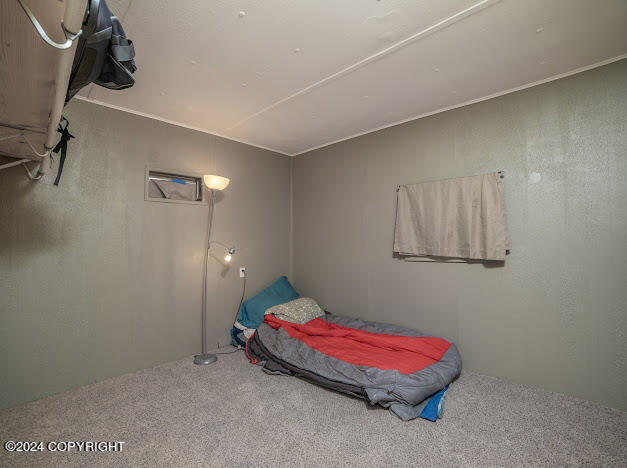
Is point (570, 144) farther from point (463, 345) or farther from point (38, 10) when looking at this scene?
point (38, 10)

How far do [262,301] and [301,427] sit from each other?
5.66 feet

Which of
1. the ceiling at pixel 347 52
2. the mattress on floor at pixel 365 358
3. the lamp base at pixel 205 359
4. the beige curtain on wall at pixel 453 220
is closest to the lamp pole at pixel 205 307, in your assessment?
the lamp base at pixel 205 359

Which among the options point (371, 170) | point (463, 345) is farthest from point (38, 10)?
point (463, 345)

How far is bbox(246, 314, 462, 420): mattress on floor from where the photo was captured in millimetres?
2053

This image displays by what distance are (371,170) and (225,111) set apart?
159cm

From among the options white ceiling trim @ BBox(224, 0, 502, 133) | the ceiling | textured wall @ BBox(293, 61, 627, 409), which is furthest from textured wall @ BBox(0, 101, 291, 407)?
textured wall @ BBox(293, 61, 627, 409)

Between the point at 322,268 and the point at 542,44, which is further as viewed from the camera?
the point at 322,268

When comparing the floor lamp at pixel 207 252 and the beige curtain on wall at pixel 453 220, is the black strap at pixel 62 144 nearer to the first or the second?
the floor lamp at pixel 207 252

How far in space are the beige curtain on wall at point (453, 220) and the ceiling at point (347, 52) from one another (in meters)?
0.74

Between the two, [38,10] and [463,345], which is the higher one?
[38,10]

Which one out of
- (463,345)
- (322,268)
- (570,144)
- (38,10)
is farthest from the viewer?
(322,268)

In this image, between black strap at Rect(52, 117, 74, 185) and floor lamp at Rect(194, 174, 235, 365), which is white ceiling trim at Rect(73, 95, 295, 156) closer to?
black strap at Rect(52, 117, 74, 185)

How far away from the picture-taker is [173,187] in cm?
304

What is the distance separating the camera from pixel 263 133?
132 inches
